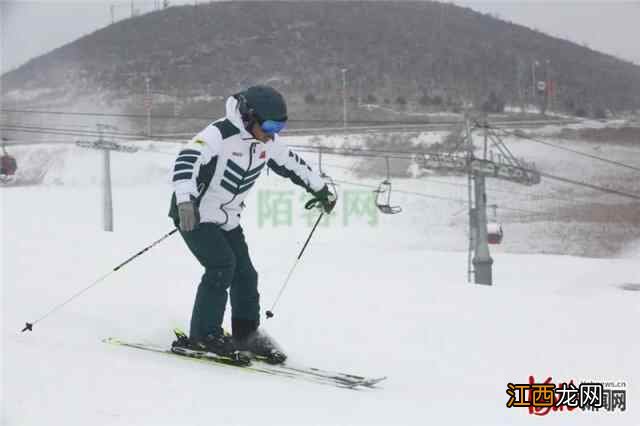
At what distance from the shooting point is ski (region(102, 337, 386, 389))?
16.5 feet

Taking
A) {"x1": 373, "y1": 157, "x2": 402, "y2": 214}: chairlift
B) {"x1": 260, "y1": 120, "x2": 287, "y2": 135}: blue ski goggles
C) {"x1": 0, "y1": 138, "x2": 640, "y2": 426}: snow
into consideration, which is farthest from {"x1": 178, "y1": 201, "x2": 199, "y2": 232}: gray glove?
{"x1": 373, "y1": 157, "x2": 402, "y2": 214}: chairlift

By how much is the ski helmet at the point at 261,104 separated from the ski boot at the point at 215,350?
1390 mm

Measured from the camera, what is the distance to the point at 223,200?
535 centimetres

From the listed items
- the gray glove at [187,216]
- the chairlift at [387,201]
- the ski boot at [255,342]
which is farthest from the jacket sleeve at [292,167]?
the chairlift at [387,201]

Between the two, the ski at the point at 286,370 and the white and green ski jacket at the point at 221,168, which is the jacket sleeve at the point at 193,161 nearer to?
the white and green ski jacket at the point at 221,168

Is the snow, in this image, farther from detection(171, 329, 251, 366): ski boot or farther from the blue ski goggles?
the blue ski goggles

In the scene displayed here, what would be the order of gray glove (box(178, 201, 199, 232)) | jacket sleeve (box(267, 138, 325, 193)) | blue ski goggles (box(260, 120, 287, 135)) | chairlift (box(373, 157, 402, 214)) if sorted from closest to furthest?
gray glove (box(178, 201, 199, 232)), blue ski goggles (box(260, 120, 287, 135)), jacket sleeve (box(267, 138, 325, 193)), chairlift (box(373, 157, 402, 214))

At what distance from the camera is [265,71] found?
226 feet

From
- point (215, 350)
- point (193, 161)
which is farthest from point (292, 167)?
point (215, 350)

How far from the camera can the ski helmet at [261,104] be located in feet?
17.0

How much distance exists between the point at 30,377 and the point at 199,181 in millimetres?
1695

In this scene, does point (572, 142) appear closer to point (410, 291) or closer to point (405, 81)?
point (405, 81)

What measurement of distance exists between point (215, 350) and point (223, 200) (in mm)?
926

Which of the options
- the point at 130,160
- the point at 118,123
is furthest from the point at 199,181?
the point at 118,123
